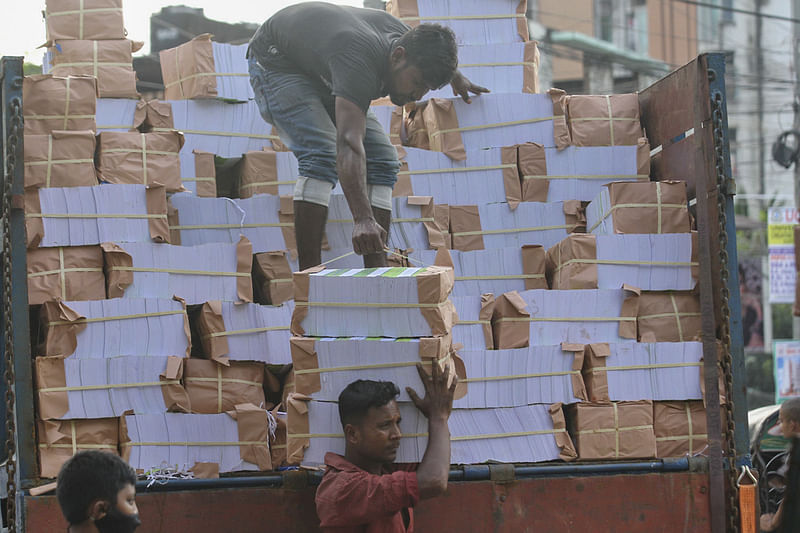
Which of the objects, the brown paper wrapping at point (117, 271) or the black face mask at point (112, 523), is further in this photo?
the brown paper wrapping at point (117, 271)

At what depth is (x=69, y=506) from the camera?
9.17 feet

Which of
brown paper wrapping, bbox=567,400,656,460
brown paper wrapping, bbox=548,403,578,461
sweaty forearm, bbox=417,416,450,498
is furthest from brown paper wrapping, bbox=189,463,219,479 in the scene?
brown paper wrapping, bbox=567,400,656,460

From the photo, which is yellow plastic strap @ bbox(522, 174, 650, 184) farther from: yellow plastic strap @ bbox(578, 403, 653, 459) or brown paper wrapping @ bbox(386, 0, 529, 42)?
yellow plastic strap @ bbox(578, 403, 653, 459)

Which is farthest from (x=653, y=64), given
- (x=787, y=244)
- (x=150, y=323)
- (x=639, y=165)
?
(x=150, y=323)

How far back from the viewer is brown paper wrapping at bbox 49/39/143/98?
5.33 metres

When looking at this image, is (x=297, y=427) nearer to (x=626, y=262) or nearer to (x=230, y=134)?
(x=626, y=262)

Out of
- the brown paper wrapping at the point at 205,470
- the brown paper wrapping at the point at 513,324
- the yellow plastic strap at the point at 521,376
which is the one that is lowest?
the brown paper wrapping at the point at 205,470

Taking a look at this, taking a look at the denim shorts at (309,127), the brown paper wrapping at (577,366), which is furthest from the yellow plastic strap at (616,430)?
the denim shorts at (309,127)

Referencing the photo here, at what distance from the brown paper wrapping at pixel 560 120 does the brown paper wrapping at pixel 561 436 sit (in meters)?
1.52

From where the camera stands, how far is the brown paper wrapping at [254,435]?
4184mm

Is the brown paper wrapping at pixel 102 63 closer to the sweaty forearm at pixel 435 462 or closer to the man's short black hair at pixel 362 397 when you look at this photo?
the man's short black hair at pixel 362 397

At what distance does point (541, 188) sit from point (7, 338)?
8.55 feet

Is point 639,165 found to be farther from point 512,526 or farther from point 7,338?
point 7,338

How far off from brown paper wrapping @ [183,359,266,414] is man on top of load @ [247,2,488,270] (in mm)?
543
